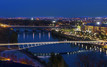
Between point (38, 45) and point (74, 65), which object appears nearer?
point (74, 65)

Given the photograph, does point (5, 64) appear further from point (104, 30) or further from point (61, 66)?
point (104, 30)

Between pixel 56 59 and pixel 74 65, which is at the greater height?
pixel 56 59

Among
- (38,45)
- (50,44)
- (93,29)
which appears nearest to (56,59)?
(38,45)

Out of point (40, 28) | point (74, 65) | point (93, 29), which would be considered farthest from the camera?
point (40, 28)

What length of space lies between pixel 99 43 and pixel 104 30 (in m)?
4.64

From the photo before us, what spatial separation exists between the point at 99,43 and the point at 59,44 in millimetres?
1503

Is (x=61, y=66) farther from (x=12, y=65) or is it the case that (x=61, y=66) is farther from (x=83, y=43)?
A: (x=83, y=43)

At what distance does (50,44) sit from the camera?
8023 millimetres

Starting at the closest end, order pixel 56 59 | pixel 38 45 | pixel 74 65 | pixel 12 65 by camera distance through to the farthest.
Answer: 1. pixel 12 65
2. pixel 56 59
3. pixel 74 65
4. pixel 38 45

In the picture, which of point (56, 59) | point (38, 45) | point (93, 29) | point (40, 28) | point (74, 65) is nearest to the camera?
point (56, 59)

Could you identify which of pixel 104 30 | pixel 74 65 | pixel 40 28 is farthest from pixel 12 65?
pixel 40 28

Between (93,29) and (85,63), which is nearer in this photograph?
(85,63)

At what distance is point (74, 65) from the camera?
438 centimetres

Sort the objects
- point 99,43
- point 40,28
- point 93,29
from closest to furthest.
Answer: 1. point 99,43
2. point 93,29
3. point 40,28
